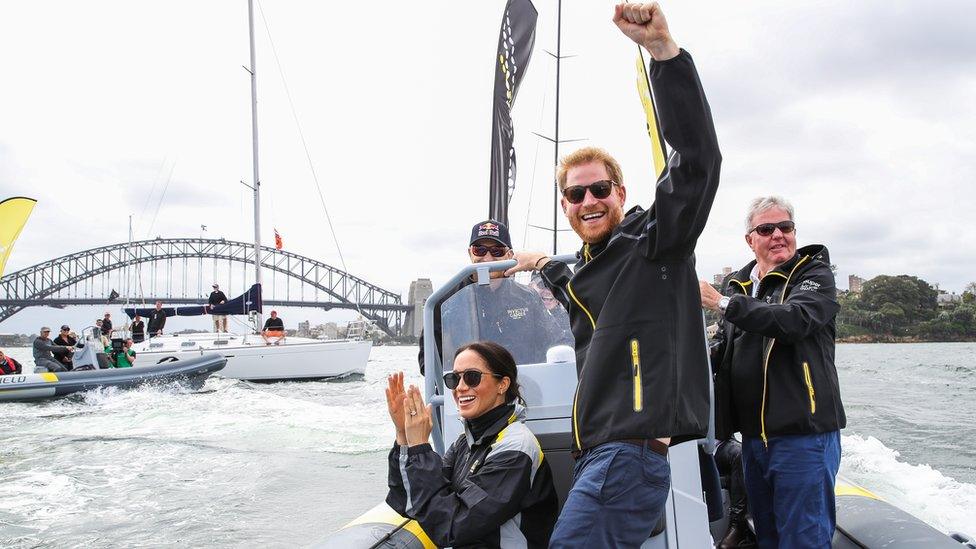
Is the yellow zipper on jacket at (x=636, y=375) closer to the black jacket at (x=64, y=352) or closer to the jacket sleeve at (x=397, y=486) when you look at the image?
the jacket sleeve at (x=397, y=486)

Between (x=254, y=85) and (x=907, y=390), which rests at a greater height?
(x=254, y=85)

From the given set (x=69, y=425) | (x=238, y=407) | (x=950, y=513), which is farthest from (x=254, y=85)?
(x=950, y=513)

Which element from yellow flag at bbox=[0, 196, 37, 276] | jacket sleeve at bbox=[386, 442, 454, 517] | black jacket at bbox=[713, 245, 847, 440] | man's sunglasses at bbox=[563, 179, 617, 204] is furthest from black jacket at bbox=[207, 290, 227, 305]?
man's sunglasses at bbox=[563, 179, 617, 204]

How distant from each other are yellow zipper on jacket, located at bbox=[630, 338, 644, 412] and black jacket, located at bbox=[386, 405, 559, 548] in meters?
0.63

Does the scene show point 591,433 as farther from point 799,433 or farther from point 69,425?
point 69,425

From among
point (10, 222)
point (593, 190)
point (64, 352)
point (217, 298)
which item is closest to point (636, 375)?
point (593, 190)

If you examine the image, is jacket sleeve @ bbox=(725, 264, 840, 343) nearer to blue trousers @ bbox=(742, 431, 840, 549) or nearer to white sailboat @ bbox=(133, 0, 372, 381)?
blue trousers @ bbox=(742, 431, 840, 549)

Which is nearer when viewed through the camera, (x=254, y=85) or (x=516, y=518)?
(x=516, y=518)

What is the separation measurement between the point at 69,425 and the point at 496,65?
8.90m

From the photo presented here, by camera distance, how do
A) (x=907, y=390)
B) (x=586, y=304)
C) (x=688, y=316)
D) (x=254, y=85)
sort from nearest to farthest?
(x=688, y=316), (x=586, y=304), (x=907, y=390), (x=254, y=85)

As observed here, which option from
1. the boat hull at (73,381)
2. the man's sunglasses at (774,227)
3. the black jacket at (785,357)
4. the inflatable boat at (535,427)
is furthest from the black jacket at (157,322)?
the man's sunglasses at (774,227)

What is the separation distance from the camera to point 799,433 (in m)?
2.20

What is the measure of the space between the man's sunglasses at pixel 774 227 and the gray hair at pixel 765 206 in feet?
0.10

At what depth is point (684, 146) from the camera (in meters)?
1.42
